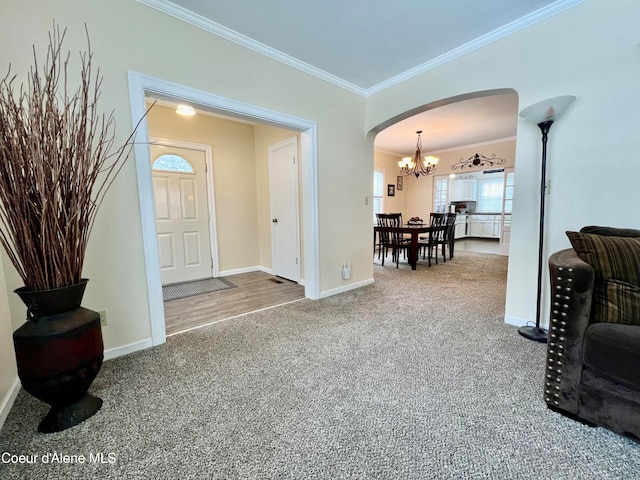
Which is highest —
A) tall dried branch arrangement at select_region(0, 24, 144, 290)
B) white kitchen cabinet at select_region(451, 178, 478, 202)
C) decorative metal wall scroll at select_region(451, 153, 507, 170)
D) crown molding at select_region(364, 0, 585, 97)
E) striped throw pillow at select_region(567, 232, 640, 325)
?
crown molding at select_region(364, 0, 585, 97)

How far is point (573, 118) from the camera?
6.46ft

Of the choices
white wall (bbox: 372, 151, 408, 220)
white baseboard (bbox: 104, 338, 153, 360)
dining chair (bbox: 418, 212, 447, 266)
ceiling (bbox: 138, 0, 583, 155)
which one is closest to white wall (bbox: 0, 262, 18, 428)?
white baseboard (bbox: 104, 338, 153, 360)

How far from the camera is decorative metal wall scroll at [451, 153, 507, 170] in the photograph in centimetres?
600

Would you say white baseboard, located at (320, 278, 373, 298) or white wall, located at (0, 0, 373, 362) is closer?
white wall, located at (0, 0, 373, 362)

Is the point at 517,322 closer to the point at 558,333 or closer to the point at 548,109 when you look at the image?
the point at 558,333

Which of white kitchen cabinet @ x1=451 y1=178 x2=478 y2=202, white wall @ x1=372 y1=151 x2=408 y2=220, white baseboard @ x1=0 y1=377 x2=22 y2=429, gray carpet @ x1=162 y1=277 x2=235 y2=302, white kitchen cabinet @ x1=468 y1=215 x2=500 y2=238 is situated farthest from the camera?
white kitchen cabinet @ x1=451 y1=178 x2=478 y2=202

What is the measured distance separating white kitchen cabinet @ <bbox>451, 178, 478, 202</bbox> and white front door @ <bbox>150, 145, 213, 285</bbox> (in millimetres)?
7884

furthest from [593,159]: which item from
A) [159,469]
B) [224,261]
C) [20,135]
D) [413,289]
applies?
[224,261]

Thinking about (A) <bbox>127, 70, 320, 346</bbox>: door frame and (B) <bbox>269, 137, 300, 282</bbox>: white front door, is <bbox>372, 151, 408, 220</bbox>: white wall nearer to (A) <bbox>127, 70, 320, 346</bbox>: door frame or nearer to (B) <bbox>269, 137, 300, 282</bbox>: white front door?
(B) <bbox>269, 137, 300, 282</bbox>: white front door

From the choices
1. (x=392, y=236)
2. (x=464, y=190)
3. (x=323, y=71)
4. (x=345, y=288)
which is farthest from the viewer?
(x=464, y=190)

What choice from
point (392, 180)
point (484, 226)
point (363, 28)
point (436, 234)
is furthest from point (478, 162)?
point (363, 28)

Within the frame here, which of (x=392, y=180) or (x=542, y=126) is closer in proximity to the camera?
(x=542, y=126)

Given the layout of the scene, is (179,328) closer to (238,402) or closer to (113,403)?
(113,403)

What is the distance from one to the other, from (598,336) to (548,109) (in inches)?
61.1
